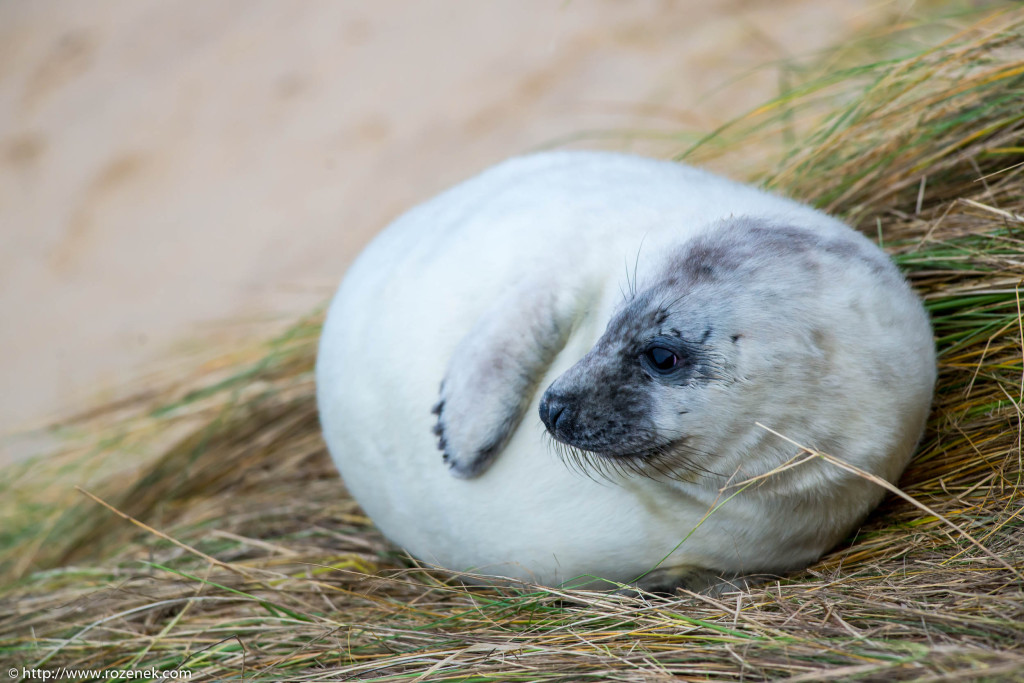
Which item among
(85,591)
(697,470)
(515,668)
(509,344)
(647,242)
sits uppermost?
(647,242)

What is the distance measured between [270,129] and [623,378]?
476 centimetres

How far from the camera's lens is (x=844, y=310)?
1945 millimetres

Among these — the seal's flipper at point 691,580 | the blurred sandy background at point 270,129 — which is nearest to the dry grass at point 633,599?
the seal's flipper at point 691,580

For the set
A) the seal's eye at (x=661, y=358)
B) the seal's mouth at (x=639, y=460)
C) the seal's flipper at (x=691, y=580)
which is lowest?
the seal's flipper at (x=691, y=580)

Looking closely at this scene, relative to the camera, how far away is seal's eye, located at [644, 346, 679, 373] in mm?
1983

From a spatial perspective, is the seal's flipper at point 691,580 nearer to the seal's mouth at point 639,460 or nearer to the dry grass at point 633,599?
the dry grass at point 633,599

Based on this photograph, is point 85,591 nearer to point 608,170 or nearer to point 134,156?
point 608,170

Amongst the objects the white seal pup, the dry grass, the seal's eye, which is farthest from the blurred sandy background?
the seal's eye

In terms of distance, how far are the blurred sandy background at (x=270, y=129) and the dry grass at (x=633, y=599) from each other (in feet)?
3.95

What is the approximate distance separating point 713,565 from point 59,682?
175cm

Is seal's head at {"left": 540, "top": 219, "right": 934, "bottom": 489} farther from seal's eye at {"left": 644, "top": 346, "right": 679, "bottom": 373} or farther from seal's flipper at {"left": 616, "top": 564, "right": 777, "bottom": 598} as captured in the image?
seal's flipper at {"left": 616, "top": 564, "right": 777, "bottom": 598}

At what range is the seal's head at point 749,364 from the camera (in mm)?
1924

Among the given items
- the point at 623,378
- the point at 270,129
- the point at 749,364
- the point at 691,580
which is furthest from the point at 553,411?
the point at 270,129

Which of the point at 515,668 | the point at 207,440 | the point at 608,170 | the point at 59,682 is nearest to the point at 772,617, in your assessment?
the point at 515,668
